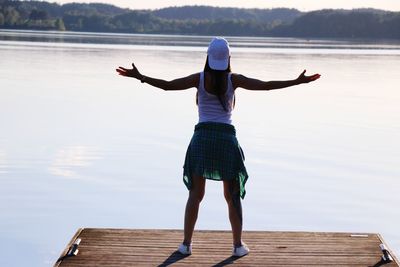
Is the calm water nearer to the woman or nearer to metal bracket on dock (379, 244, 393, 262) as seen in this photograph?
metal bracket on dock (379, 244, 393, 262)

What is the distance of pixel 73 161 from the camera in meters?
11.6

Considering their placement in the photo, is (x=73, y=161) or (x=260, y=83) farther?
(x=73, y=161)

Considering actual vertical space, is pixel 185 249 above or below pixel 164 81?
below

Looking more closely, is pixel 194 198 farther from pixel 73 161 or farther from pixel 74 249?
pixel 73 161

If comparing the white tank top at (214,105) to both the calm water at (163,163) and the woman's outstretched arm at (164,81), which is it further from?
the calm water at (163,163)

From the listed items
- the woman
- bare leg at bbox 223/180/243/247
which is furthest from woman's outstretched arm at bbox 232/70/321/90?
Result: bare leg at bbox 223/180/243/247

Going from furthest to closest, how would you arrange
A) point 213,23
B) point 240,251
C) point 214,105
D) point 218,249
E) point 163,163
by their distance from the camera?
1. point 213,23
2. point 163,163
3. point 218,249
4. point 240,251
5. point 214,105

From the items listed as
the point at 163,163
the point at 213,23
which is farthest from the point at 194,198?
the point at 213,23

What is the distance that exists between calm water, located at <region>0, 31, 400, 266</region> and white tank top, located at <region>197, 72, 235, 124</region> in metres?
2.68

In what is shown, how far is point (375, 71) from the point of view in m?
32.8

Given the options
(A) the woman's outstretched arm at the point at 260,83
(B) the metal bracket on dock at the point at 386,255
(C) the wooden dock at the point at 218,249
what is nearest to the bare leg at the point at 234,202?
(C) the wooden dock at the point at 218,249

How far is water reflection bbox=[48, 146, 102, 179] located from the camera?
1069 centimetres

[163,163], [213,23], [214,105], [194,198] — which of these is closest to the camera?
[214,105]

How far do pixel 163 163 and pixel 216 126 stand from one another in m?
6.20
